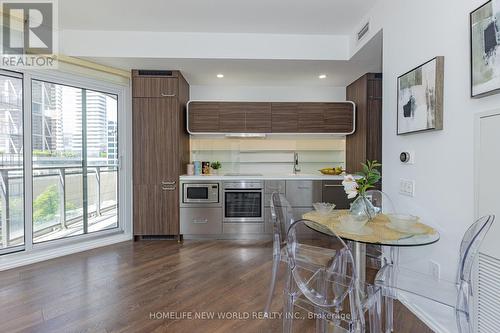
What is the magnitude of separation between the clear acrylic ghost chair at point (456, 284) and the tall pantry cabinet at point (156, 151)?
286 cm

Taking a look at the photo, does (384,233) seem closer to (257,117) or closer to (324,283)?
(324,283)

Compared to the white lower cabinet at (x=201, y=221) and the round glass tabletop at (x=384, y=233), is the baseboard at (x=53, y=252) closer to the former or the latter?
the white lower cabinet at (x=201, y=221)

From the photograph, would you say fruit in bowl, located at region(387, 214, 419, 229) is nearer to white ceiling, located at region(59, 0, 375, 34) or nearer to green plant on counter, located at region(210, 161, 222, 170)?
white ceiling, located at region(59, 0, 375, 34)

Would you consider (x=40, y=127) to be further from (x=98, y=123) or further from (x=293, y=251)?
(x=293, y=251)

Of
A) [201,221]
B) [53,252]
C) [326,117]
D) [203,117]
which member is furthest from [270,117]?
[53,252]

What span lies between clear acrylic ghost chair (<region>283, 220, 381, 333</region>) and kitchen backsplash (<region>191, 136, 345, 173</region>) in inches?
108

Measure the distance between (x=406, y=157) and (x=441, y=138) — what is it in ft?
1.15

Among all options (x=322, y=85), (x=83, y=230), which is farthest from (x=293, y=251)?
(x=322, y=85)

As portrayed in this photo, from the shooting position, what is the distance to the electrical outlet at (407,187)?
1.93m

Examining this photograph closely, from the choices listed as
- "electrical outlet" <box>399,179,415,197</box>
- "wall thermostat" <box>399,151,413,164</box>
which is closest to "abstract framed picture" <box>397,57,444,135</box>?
"wall thermostat" <box>399,151,413,164</box>

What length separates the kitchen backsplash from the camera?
4.30 m

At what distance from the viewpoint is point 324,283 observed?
144 centimetres

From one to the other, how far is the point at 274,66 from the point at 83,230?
357 cm

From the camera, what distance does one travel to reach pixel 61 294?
2123 mm
